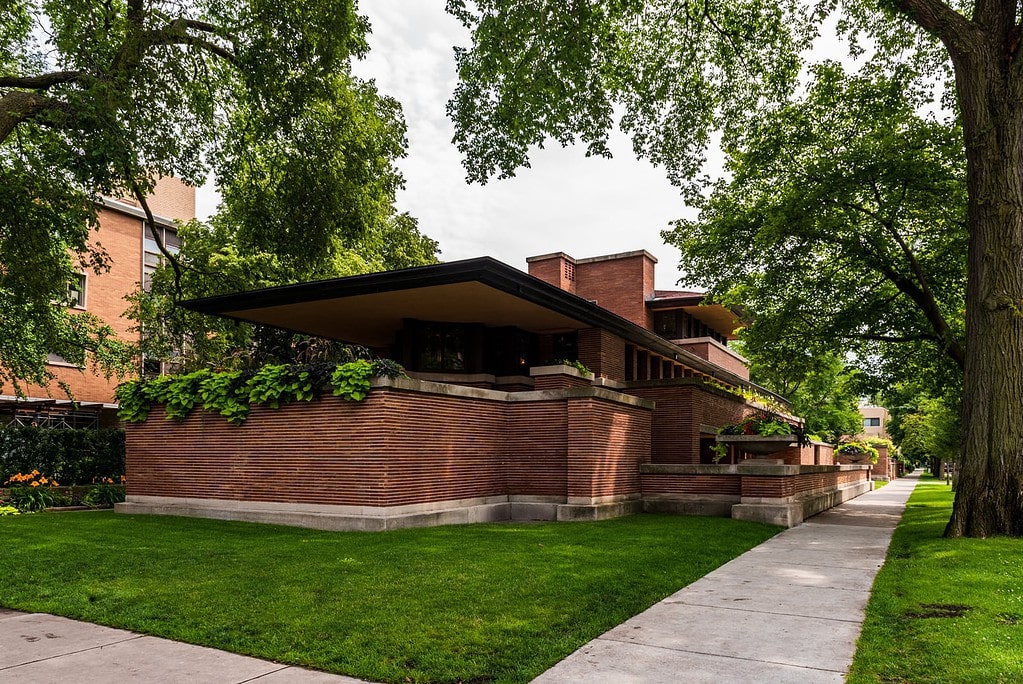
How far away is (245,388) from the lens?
583 inches

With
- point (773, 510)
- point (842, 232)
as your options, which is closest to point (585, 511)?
point (773, 510)

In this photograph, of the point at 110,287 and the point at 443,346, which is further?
the point at 110,287

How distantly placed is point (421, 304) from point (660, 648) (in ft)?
40.7

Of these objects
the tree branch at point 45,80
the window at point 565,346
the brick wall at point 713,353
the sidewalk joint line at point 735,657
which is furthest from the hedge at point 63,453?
the brick wall at point 713,353

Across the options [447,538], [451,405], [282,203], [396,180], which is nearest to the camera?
[447,538]

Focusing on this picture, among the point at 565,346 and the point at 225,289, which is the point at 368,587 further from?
the point at 225,289

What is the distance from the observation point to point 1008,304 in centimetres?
1277

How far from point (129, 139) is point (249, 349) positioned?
16.4 m

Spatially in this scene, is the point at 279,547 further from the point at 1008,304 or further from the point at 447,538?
the point at 1008,304

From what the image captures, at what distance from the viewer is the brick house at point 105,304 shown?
3144 cm

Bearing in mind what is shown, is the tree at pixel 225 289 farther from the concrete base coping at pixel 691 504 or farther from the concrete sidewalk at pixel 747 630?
the concrete sidewalk at pixel 747 630

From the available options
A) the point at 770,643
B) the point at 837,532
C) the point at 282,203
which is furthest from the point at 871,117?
the point at 770,643

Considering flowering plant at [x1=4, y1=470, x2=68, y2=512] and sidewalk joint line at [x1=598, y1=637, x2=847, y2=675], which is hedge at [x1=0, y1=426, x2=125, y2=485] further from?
sidewalk joint line at [x1=598, y1=637, x2=847, y2=675]

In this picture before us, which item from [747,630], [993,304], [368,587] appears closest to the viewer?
[747,630]
